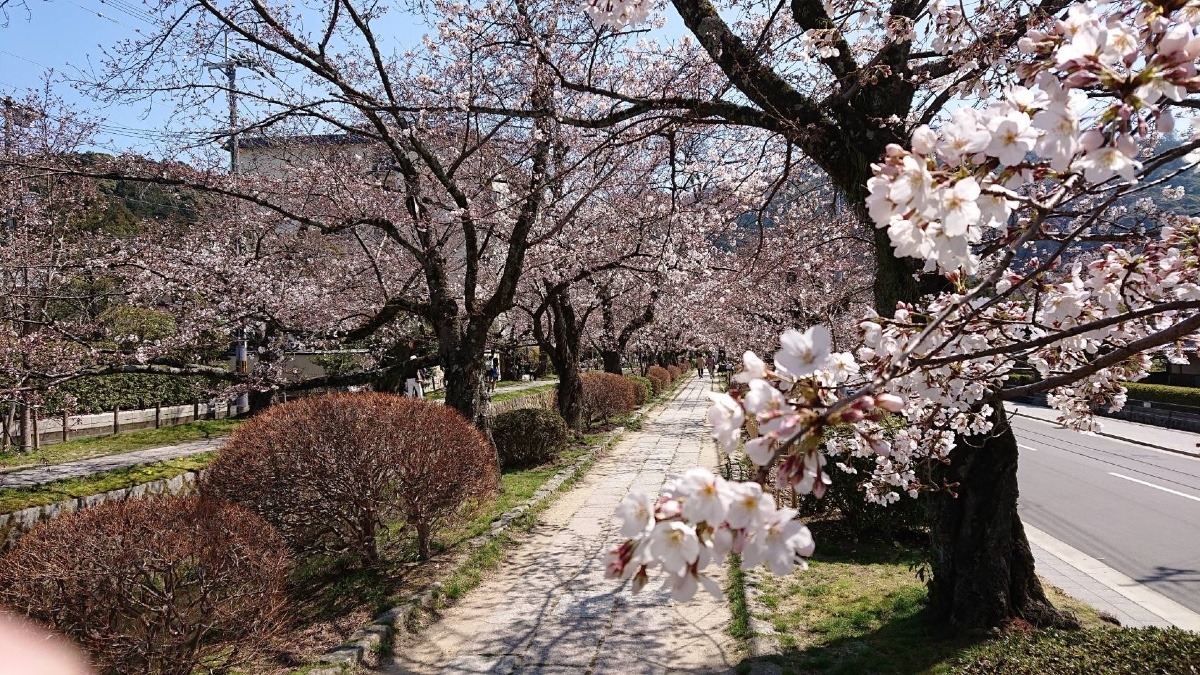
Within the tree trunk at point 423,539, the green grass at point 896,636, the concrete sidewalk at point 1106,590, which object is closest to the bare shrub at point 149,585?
the tree trunk at point 423,539

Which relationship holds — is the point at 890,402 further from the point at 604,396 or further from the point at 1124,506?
the point at 604,396

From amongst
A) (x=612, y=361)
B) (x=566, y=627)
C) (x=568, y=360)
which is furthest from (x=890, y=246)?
(x=612, y=361)

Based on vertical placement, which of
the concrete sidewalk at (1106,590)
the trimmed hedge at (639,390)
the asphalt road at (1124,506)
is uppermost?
the trimmed hedge at (639,390)

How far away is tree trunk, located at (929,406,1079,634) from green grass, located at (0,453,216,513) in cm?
694

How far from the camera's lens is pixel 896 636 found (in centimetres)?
432

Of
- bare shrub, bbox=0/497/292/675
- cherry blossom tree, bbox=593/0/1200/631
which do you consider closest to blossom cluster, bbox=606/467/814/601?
cherry blossom tree, bbox=593/0/1200/631

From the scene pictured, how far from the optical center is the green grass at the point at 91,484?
5.41 meters

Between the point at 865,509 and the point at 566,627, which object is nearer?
the point at 566,627

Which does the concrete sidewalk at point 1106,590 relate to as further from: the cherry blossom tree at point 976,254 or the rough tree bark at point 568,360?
the rough tree bark at point 568,360

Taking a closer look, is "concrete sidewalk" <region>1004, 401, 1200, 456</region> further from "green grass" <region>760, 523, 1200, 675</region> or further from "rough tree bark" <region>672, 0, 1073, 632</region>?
"rough tree bark" <region>672, 0, 1073, 632</region>

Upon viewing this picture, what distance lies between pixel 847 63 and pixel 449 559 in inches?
216

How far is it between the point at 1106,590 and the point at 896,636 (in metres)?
3.30

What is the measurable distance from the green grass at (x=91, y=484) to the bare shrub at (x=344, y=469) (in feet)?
4.24

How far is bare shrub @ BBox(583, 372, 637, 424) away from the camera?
17.8m
